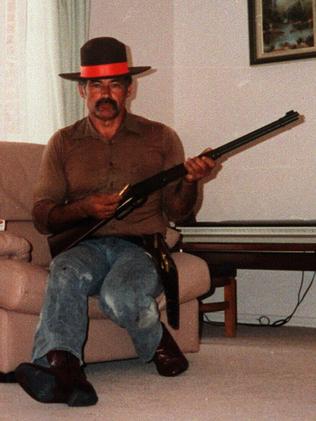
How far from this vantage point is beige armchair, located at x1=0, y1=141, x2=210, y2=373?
8.41ft

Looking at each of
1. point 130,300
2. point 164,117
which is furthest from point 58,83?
point 130,300

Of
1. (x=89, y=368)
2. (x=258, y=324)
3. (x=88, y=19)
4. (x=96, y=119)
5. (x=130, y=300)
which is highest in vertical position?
(x=88, y=19)

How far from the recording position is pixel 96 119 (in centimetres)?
290

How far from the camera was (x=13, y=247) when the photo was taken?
8.87 ft

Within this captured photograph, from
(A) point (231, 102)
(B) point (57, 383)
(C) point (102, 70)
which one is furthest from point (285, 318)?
(B) point (57, 383)

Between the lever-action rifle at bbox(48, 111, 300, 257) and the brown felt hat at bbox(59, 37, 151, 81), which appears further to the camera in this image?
the brown felt hat at bbox(59, 37, 151, 81)

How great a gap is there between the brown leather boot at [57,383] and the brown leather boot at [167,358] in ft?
1.45

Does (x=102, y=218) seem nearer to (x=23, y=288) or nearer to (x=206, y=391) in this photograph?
(x=23, y=288)

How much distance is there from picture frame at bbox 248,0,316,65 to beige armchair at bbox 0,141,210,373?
66.3 inches

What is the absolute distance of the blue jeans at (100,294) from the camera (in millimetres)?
2359

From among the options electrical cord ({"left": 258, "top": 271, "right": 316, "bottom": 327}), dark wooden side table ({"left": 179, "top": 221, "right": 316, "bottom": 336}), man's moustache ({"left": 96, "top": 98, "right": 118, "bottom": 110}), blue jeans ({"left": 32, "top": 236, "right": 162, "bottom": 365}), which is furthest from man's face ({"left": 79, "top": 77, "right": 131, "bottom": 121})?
electrical cord ({"left": 258, "top": 271, "right": 316, "bottom": 327})

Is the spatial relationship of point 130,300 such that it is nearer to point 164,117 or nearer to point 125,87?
point 125,87

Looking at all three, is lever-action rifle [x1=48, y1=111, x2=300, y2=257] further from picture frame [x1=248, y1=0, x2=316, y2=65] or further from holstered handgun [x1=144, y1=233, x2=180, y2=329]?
picture frame [x1=248, y1=0, x2=316, y2=65]

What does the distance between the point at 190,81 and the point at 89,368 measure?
223cm
